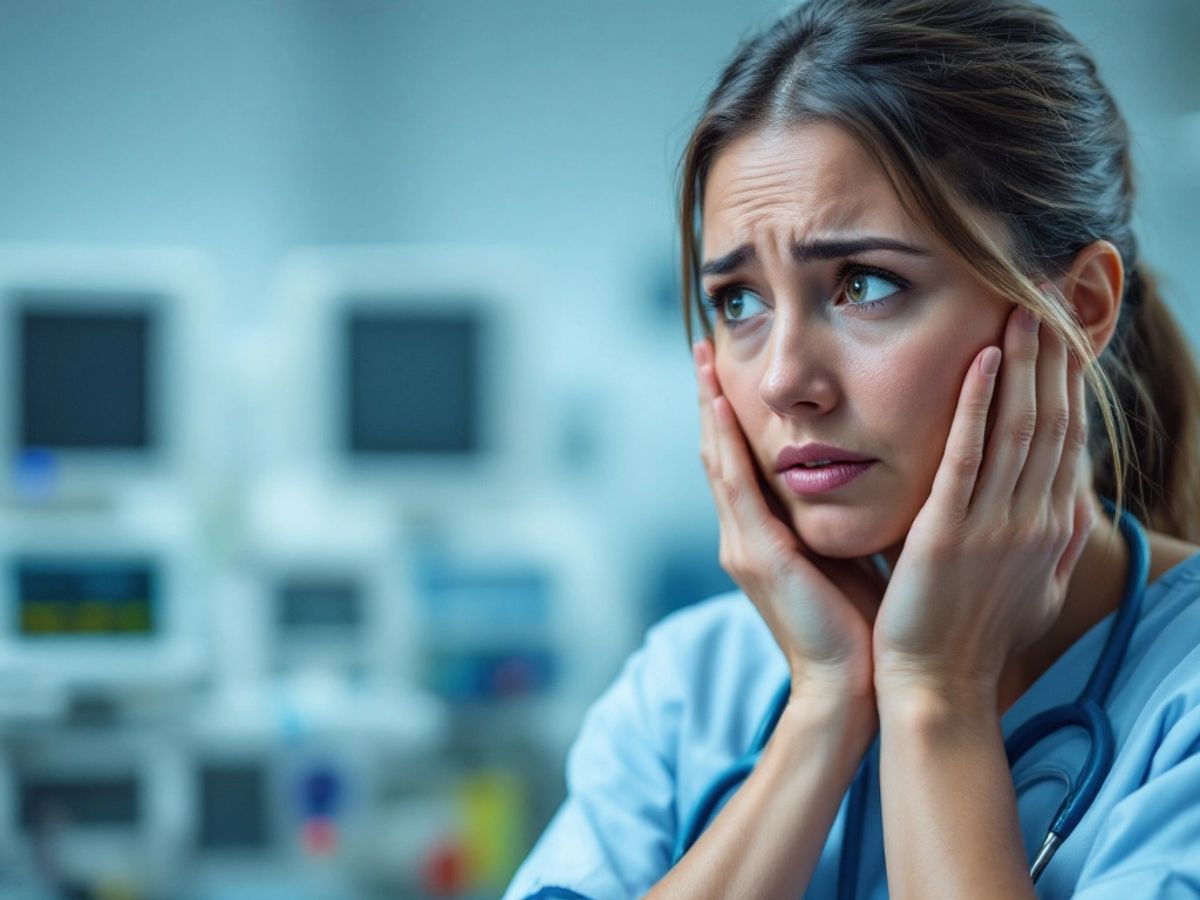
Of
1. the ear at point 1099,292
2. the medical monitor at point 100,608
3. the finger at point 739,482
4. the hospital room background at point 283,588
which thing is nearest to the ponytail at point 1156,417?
the ear at point 1099,292

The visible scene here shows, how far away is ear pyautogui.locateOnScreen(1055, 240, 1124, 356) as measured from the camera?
102 cm

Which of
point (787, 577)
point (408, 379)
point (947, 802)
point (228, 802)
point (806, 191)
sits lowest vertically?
point (228, 802)

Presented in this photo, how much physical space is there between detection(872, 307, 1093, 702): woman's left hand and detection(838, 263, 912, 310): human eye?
9cm

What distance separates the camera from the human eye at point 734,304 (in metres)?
1.06

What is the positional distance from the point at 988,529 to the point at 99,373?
6.36 ft

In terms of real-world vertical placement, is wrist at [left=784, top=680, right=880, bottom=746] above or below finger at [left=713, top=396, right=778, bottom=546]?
below

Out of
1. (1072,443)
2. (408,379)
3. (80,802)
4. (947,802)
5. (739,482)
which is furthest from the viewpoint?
(408,379)

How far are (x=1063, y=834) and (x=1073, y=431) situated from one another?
1.05 feet

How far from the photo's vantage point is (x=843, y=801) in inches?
41.0

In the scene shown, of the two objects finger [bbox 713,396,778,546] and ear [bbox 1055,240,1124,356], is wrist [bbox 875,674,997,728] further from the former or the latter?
ear [bbox 1055,240,1124,356]

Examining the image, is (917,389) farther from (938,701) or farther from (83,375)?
(83,375)

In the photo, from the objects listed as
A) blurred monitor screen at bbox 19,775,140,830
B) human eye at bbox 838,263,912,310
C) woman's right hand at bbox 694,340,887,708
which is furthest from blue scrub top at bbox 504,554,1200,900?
blurred monitor screen at bbox 19,775,140,830

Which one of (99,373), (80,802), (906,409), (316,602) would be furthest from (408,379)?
(906,409)

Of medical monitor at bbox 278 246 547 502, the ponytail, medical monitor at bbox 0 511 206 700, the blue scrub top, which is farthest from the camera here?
medical monitor at bbox 278 246 547 502
